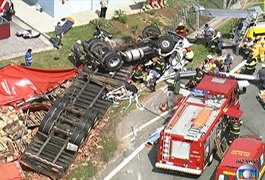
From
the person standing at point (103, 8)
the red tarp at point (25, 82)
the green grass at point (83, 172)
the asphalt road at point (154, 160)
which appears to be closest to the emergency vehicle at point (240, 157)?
the asphalt road at point (154, 160)

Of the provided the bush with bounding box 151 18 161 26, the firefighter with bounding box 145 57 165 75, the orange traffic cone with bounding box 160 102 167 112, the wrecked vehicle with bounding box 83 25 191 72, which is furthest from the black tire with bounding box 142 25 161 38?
the orange traffic cone with bounding box 160 102 167 112

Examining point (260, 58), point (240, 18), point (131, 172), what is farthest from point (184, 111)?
point (240, 18)

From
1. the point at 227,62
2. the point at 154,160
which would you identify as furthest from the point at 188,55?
the point at 154,160

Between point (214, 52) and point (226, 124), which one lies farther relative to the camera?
point (214, 52)

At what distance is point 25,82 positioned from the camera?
2639cm

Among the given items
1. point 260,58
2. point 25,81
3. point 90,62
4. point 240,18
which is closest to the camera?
point 25,81

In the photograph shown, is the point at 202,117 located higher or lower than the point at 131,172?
higher

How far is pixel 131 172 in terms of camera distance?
76.1ft

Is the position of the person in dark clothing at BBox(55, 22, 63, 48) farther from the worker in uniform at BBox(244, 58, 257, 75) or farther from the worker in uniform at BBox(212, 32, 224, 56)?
the worker in uniform at BBox(244, 58, 257, 75)

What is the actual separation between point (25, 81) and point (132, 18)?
423 inches

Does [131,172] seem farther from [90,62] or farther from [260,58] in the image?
[260,58]

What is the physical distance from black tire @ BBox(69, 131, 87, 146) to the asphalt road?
187 cm

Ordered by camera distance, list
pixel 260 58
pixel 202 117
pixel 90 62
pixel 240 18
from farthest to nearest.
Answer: pixel 240 18
pixel 260 58
pixel 90 62
pixel 202 117

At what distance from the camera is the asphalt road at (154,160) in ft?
75.2
